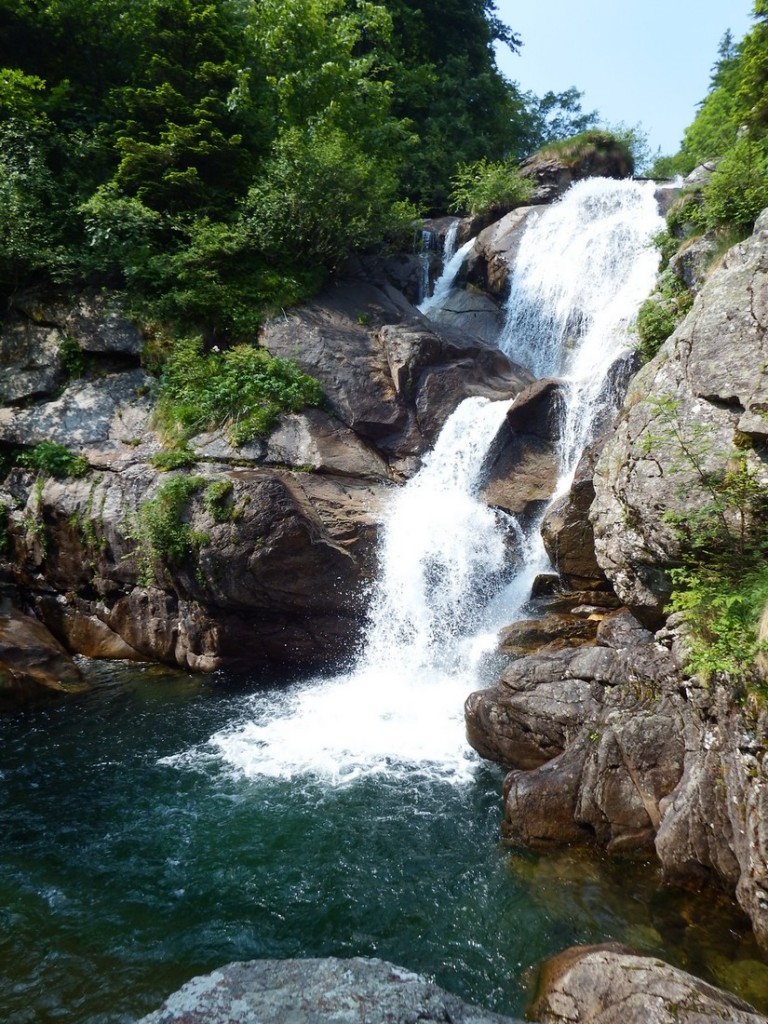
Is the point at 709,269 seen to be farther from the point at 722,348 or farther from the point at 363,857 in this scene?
the point at 363,857

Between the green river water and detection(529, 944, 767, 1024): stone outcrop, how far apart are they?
0.39 metres

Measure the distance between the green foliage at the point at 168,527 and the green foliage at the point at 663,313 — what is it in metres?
8.03

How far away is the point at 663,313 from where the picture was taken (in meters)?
9.98

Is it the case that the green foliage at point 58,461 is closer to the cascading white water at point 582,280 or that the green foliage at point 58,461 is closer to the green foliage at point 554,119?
the cascading white water at point 582,280

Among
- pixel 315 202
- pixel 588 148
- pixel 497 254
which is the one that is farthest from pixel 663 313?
pixel 588 148

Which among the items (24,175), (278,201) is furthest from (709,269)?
(24,175)

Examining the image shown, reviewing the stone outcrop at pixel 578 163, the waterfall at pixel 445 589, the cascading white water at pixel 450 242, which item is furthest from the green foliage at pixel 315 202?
the stone outcrop at pixel 578 163

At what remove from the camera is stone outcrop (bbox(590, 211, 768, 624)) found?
6605 millimetres

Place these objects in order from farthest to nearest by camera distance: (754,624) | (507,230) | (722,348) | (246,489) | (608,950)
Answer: (507,230)
(246,489)
(722,348)
(754,624)
(608,950)

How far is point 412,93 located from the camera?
24.1m

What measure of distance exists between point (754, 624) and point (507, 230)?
16808mm

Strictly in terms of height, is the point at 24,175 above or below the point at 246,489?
above

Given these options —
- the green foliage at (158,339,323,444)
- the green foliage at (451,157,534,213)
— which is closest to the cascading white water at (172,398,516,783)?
the green foliage at (158,339,323,444)

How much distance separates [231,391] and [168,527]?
339 centimetres
